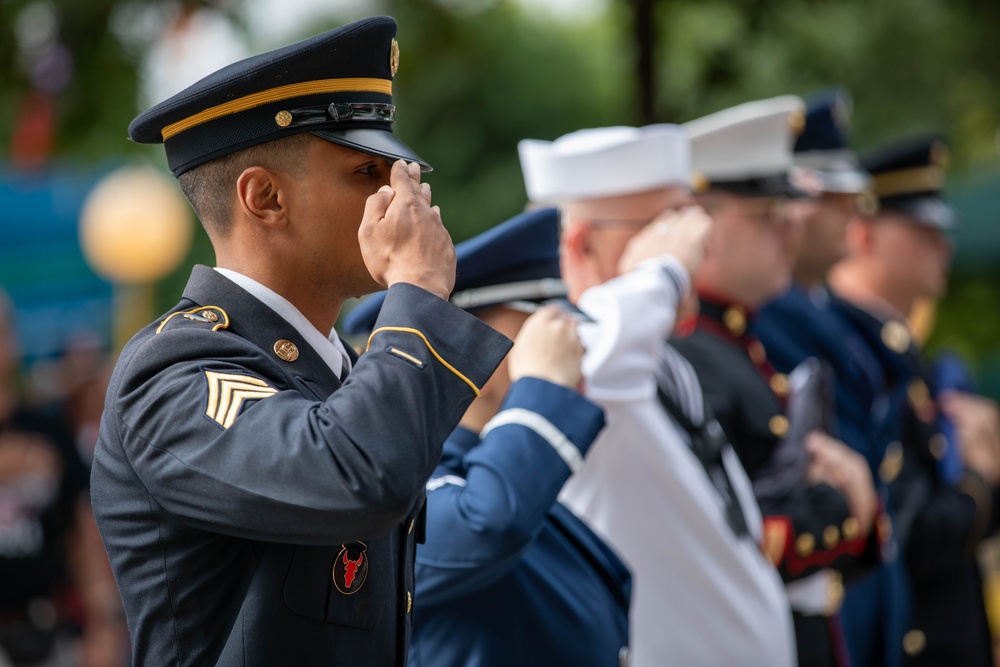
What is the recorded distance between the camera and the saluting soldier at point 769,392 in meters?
3.83

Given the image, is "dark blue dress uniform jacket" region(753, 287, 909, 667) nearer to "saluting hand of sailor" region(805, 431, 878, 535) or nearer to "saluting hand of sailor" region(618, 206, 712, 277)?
"saluting hand of sailor" region(805, 431, 878, 535)

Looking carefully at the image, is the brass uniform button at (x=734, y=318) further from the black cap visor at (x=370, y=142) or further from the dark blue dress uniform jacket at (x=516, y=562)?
the black cap visor at (x=370, y=142)

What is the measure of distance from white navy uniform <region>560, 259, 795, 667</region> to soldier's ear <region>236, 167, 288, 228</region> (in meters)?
1.34

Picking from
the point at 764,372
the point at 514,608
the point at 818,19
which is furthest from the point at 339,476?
the point at 818,19

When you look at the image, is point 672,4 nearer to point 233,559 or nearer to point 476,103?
point 233,559

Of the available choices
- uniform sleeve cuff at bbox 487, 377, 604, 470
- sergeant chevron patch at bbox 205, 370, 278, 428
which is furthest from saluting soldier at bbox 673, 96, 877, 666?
sergeant chevron patch at bbox 205, 370, 278, 428

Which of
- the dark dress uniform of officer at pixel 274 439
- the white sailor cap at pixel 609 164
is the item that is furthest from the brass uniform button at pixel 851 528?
the dark dress uniform of officer at pixel 274 439

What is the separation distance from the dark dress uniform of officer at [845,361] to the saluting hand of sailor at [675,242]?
1314mm

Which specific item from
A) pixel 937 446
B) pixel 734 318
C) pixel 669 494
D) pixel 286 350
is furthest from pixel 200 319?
pixel 937 446

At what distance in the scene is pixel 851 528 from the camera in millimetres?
3889

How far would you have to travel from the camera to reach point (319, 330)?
2.11 m

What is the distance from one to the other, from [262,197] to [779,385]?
2.58 meters

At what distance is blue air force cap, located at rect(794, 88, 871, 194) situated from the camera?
5.20m

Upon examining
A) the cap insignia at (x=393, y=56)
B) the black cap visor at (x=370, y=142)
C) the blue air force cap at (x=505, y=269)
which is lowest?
the blue air force cap at (x=505, y=269)
